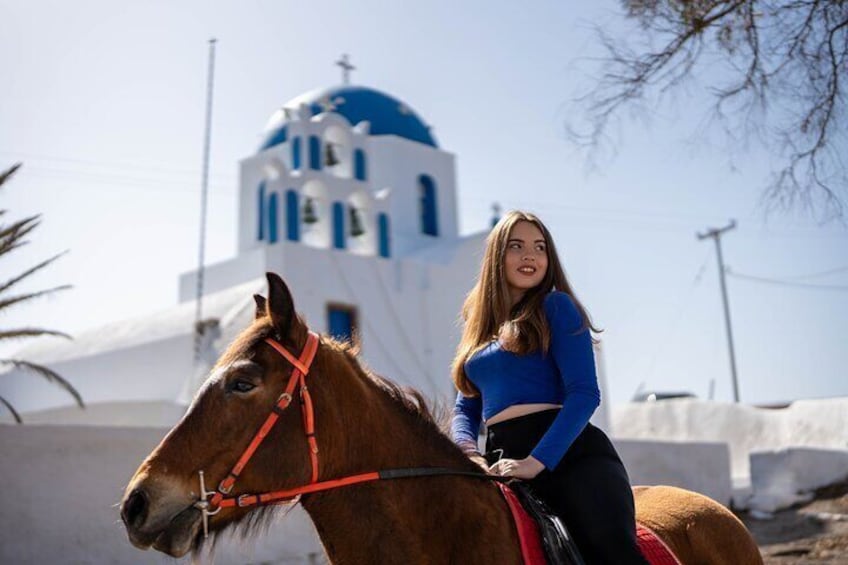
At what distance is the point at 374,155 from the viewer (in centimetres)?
2350

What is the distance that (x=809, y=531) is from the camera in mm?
11570

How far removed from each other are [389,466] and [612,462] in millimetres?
758

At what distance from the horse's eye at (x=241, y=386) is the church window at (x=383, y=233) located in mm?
18982

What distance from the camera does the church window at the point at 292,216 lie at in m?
20.1

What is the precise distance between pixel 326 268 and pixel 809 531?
11.3 m

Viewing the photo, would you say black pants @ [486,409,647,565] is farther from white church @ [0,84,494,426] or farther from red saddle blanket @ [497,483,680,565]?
white church @ [0,84,494,426]

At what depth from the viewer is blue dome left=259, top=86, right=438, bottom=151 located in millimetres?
23547

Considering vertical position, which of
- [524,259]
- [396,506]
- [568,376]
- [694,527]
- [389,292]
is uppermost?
[389,292]

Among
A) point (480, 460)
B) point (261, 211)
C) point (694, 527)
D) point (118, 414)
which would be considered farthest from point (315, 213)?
point (480, 460)

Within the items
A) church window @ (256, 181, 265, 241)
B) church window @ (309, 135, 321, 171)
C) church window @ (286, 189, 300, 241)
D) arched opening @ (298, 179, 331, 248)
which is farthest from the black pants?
church window @ (256, 181, 265, 241)

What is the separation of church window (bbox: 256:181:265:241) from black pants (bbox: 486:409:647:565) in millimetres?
19479

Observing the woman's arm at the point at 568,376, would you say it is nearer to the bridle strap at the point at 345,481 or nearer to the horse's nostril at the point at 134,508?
the bridle strap at the point at 345,481

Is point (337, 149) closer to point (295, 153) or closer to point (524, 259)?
point (295, 153)

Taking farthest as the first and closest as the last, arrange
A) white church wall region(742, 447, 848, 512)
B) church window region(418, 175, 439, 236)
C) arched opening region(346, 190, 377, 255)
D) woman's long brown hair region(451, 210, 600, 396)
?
church window region(418, 175, 439, 236) < arched opening region(346, 190, 377, 255) < white church wall region(742, 447, 848, 512) < woman's long brown hair region(451, 210, 600, 396)
